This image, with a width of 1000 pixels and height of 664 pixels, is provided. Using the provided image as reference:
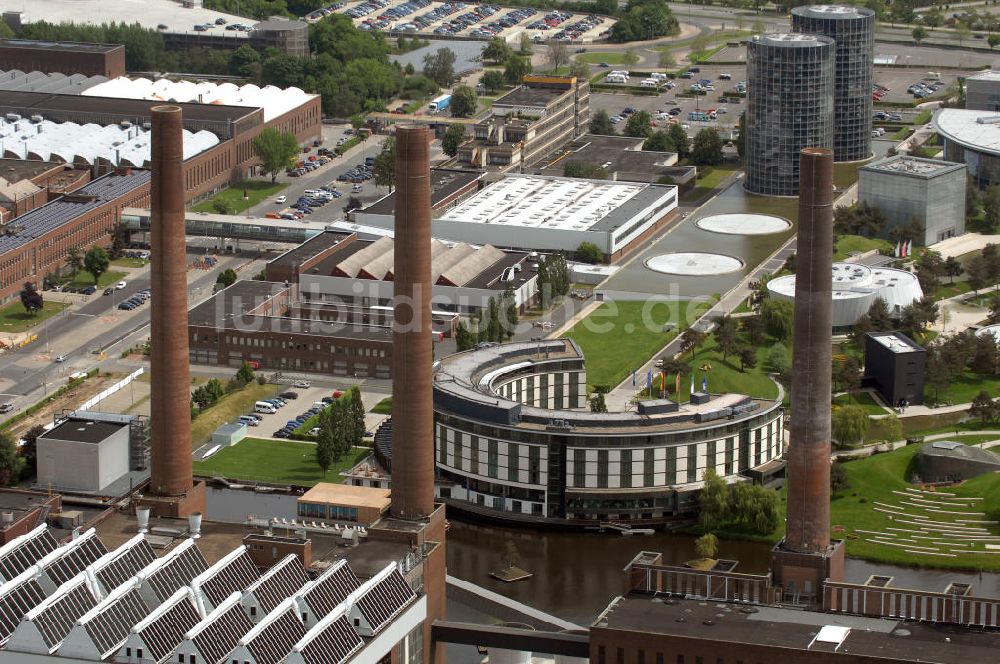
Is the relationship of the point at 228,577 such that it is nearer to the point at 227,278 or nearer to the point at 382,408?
the point at 382,408

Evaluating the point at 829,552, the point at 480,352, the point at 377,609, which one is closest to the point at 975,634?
the point at 829,552

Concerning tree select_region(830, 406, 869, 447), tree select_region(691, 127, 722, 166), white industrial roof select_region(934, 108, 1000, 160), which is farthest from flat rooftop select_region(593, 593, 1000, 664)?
tree select_region(691, 127, 722, 166)

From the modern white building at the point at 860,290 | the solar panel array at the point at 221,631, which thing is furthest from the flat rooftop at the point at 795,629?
the modern white building at the point at 860,290

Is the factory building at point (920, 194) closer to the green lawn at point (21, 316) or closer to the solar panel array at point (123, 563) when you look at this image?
the green lawn at point (21, 316)

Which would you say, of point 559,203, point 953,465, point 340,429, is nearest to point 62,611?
point 340,429

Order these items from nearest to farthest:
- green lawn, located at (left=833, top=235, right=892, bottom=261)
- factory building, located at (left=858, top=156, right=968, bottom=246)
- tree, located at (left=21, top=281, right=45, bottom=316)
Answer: tree, located at (left=21, top=281, right=45, bottom=316) → green lawn, located at (left=833, top=235, right=892, bottom=261) → factory building, located at (left=858, top=156, right=968, bottom=246)

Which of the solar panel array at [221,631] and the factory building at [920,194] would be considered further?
the factory building at [920,194]

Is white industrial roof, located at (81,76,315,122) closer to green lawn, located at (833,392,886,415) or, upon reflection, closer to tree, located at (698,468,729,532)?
green lawn, located at (833,392,886,415)
